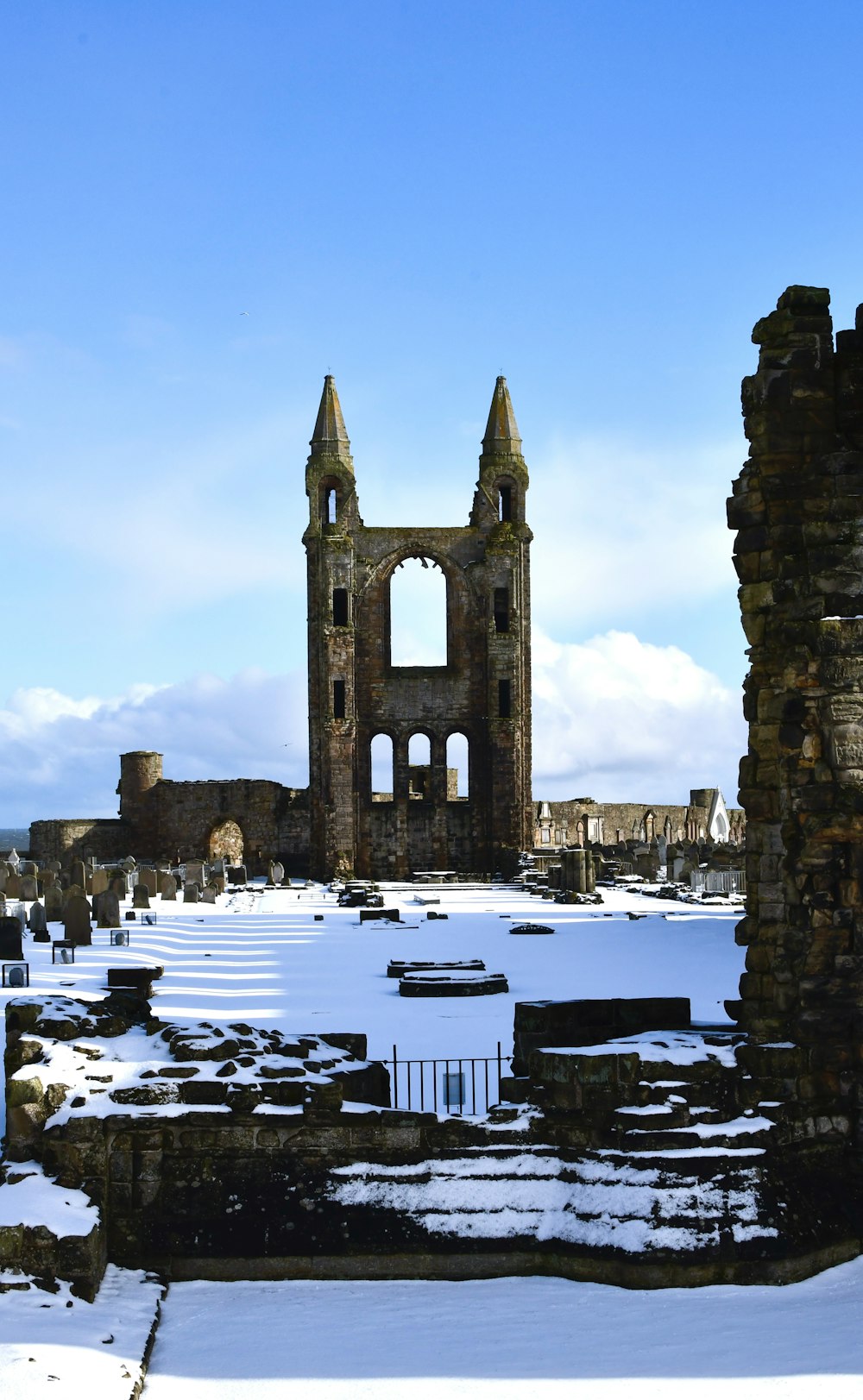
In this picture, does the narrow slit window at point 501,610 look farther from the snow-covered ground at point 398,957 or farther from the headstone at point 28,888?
the headstone at point 28,888

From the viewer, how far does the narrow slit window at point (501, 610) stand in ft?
150

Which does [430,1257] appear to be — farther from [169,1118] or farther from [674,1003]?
[674,1003]

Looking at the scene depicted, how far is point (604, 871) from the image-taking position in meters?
39.9

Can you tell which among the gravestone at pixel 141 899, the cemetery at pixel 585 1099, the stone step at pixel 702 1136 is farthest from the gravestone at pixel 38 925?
the stone step at pixel 702 1136

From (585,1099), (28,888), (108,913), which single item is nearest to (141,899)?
(28,888)

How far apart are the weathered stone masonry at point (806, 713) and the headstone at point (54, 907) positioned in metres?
14.9

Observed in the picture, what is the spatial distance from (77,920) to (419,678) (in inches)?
1050

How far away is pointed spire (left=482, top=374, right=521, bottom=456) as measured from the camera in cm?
4619

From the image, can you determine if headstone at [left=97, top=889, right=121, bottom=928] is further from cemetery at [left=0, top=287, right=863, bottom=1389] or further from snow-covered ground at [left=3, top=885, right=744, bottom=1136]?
cemetery at [left=0, top=287, right=863, bottom=1389]

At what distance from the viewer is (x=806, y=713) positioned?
10.2m

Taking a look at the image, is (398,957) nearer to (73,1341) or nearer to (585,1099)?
(585,1099)

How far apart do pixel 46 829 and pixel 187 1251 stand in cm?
3991

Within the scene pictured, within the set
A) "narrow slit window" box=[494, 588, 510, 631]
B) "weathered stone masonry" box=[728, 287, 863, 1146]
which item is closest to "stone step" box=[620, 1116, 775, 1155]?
"weathered stone masonry" box=[728, 287, 863, 1146]

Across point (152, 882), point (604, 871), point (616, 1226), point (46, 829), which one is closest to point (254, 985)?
point (616, 1226)
